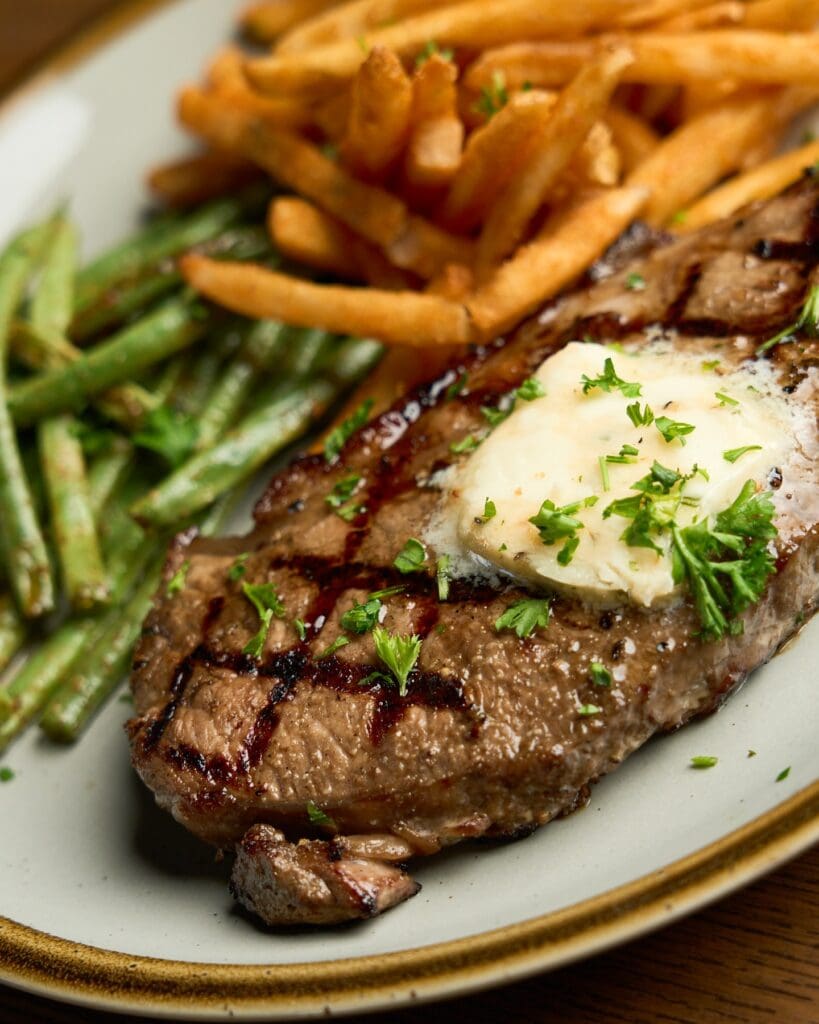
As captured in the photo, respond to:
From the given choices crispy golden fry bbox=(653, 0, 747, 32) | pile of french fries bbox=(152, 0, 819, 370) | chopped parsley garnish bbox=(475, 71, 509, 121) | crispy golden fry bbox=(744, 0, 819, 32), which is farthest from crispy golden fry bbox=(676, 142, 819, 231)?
chopped parsley garnish bbox=(475, 71, 509, 121)

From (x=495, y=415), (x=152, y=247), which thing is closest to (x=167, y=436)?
(x=152, y=247)

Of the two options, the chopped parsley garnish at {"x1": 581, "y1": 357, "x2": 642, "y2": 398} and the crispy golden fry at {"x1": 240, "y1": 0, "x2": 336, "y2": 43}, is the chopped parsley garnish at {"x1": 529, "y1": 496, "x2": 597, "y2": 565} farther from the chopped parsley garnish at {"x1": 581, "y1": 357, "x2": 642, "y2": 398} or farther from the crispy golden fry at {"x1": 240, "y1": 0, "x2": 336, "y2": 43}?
the crispy golden fry at {"x1": 240, "y1": 0, "x2": 336, "y2": 43}

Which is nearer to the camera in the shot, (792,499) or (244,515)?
(792,499)

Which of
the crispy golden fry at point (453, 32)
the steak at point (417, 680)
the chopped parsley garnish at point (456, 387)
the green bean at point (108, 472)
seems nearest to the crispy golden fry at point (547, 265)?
the chopped parsley garnish at point (456, 387)

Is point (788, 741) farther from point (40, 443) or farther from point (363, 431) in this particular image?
point (40, 443)

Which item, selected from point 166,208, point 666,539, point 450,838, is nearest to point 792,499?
point 666,539

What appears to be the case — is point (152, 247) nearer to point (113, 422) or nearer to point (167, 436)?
point (113, 422)
